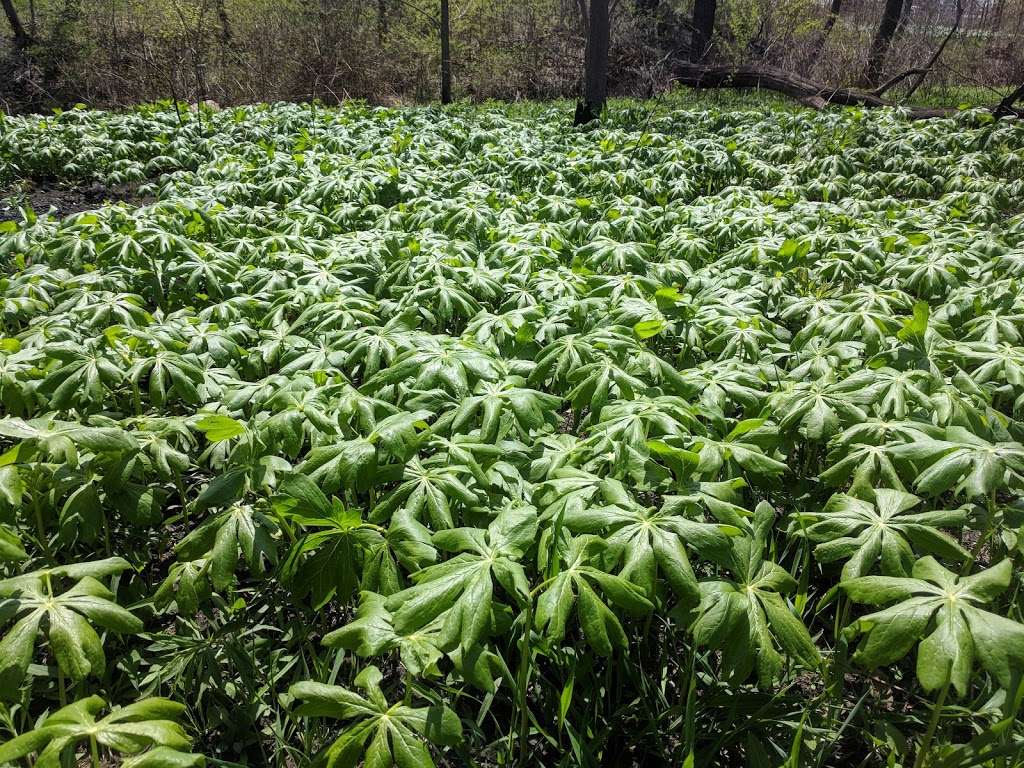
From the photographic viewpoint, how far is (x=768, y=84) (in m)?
11.8

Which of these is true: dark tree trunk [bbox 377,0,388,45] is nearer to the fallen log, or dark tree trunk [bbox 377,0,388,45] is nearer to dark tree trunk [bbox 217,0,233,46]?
dark tree trunk [bbox 217,0,233,46]

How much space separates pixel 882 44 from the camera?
1470 centimetres

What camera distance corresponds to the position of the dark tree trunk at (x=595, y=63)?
9375 millimetres

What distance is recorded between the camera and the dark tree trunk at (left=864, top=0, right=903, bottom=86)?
13703mm

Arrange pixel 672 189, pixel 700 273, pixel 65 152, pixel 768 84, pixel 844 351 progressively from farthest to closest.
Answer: pixel 768 84 < pixel 65 152 < pixel 672 189 < pixel 700 273 < pixel 844 351

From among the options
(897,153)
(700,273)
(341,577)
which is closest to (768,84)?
(897,153)

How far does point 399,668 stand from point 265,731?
0.43 m

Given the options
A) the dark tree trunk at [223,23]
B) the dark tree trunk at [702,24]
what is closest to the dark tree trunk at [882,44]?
the dark tree trunk at [702,24]

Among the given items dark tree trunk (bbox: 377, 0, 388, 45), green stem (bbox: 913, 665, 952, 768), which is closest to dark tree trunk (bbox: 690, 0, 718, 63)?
dark tree trunk (bbox: 377, 0, 388, 45)

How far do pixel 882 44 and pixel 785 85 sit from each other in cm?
553

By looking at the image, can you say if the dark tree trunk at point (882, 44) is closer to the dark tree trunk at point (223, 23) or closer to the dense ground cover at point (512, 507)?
the dense ground cover at point (512, 507)

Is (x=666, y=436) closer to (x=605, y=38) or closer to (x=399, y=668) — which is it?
(x=399, y=668)

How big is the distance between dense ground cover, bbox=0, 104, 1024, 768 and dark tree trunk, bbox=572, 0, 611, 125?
642cm

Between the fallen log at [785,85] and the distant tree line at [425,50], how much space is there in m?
0.13
